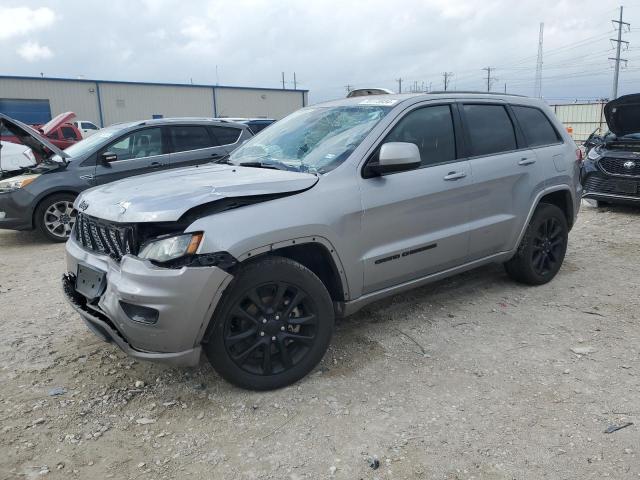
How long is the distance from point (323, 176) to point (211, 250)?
945 millimetres

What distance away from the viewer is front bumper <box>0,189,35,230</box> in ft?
22.3

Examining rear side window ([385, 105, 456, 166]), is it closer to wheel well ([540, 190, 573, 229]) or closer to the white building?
wheel well ([540, 190, 573, 229])

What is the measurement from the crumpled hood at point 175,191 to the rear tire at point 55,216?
4.11 metres

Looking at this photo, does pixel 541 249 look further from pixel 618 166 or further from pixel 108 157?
pixel 108 157

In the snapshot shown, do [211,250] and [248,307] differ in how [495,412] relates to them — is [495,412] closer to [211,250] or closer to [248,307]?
[248,307]

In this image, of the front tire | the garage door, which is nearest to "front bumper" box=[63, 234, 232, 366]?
the front tire

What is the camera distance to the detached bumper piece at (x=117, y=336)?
2.78 metres

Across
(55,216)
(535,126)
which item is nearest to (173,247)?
(535,126)

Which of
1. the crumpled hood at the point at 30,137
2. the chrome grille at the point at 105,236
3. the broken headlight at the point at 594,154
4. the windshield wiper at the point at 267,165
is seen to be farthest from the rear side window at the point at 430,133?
→ the broken headlight at the point at 594,154

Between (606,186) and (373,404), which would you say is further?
(606,186)

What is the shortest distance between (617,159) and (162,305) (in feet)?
26.6

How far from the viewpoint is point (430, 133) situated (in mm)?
A: 3918

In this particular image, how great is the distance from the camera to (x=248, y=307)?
2.97m

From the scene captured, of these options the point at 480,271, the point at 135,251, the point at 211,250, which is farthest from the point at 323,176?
the point at 480,271
